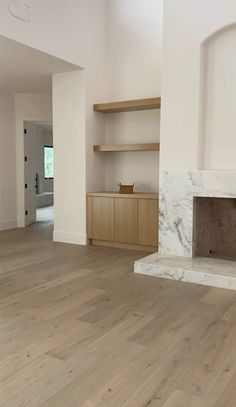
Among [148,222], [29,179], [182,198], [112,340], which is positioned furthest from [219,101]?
[29,179]

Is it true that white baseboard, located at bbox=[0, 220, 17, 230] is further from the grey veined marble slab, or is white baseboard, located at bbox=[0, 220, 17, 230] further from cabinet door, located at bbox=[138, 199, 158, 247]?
the grey veined marble slab

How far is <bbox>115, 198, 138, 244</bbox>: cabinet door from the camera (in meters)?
5.00

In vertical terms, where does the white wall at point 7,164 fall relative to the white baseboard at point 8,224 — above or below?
above

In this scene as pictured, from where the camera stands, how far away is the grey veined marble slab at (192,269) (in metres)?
3.50

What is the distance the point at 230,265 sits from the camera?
12.5 ft

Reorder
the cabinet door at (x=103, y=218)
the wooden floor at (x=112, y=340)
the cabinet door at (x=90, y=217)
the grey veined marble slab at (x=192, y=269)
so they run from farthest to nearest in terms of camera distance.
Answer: the cabinet door at (x=90, y=217)
the cabinet door at (x=103, y=218)
the grey veined marble slab at (x=192, y=269)
the wooden floor at (x=112, y=340)

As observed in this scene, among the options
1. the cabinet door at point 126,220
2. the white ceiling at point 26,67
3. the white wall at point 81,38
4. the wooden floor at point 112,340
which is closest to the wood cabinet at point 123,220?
the cabinet door at point 126,220

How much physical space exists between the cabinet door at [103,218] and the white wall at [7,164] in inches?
89.8

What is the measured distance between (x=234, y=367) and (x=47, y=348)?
112 centimetres

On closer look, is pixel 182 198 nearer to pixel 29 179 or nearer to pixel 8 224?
Answer: pixel 8 224

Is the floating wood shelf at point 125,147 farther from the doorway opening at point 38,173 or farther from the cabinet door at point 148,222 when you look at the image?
the doorway opening at point 38,173

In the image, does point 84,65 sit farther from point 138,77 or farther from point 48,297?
point 48,297

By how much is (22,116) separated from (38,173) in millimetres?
5616

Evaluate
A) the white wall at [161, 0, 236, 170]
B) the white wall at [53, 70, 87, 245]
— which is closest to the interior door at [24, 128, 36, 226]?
the white wall at [53, 70, 87, 245]
